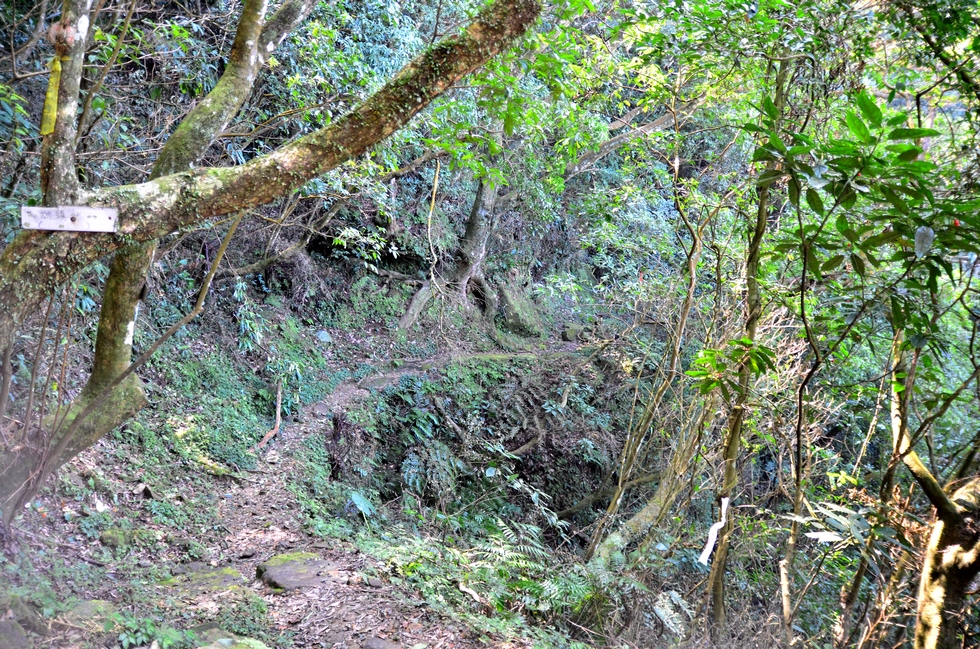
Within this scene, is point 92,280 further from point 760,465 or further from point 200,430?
point 760,465

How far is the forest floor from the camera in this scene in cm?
357

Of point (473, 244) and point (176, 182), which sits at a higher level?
point (473, 244)

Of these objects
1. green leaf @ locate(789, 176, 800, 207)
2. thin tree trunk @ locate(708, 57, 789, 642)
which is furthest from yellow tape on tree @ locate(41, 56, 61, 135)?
thin tree trunk @ locate(708, 57, 789, 642)

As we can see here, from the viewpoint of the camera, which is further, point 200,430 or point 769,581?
point 200,430

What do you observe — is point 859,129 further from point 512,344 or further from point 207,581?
point 512,344

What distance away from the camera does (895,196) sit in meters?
1.83

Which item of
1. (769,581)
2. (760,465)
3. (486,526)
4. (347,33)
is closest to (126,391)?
(486,526)

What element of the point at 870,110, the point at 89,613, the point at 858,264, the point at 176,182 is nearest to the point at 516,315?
the point at 89,613

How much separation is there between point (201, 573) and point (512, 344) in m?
8.27

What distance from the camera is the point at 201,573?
452 centimetres

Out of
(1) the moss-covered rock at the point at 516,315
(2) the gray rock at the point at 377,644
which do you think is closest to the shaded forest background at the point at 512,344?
(1) the moss-covered rock at the point at 516,315

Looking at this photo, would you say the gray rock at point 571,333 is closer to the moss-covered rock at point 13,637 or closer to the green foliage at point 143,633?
the green foliage at point 143,633

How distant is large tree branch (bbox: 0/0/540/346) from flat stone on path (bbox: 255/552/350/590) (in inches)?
104

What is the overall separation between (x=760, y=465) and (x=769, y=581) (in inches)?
130
